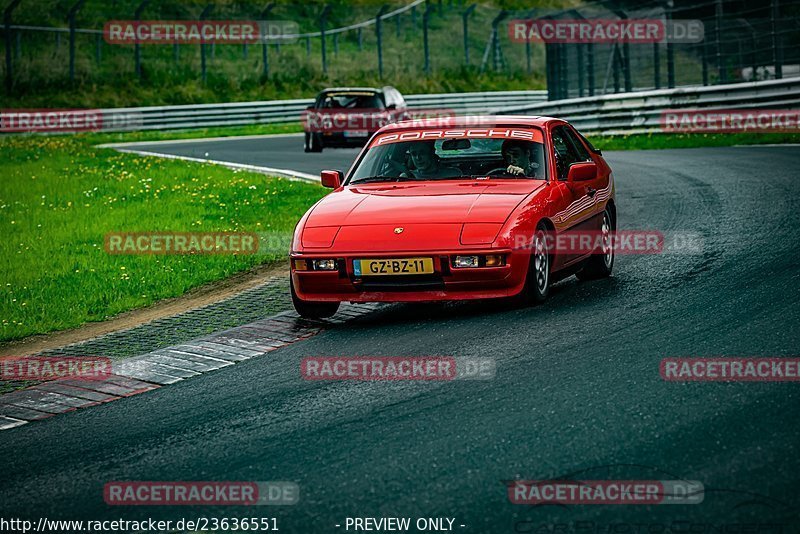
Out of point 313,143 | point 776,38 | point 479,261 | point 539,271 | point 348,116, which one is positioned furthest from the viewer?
point 348,116

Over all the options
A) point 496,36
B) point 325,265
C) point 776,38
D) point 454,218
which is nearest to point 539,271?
point 454,218

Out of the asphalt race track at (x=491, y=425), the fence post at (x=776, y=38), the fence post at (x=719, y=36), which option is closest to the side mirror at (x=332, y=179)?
the asphalt race track at (x=491, y=425)

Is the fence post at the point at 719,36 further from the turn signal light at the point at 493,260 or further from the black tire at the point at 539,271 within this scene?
the turn signal light at the point at 493,260

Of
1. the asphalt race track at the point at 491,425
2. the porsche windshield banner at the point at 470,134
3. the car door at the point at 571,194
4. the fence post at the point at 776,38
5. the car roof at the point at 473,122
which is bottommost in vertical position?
the asphalt race track at the point at 491,425

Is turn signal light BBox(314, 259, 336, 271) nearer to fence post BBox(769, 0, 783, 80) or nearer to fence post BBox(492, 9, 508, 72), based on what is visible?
fence post BBox(769, 0, 783, 80)

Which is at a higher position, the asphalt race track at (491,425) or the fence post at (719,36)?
the fence post at (719,36)

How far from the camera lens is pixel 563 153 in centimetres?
1009

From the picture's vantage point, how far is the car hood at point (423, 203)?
28.2ft

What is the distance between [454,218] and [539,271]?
708 millimetres

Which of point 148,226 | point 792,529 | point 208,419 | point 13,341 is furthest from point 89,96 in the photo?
point 792,529

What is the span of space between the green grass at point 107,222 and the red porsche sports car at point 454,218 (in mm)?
2145

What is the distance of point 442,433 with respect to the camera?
5629 mm

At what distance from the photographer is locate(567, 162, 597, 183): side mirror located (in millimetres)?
9398

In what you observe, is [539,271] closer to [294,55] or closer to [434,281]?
[434,281]
